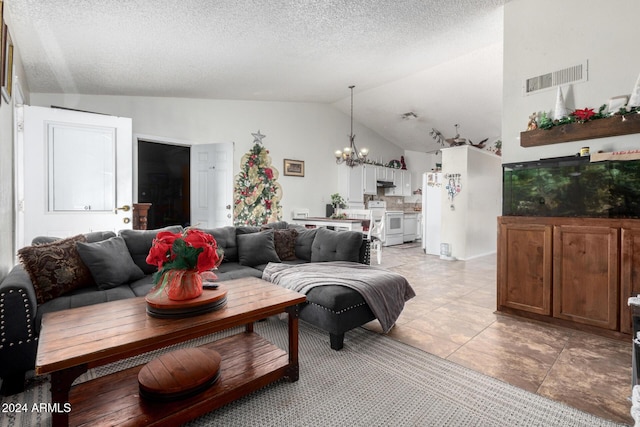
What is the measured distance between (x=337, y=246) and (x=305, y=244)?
0.44 metres

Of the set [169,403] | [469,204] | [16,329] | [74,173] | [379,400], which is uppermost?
[74,173]

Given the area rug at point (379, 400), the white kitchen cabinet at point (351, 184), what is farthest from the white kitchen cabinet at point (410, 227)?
the area rug at point (379, 400)

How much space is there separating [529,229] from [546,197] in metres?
0.32

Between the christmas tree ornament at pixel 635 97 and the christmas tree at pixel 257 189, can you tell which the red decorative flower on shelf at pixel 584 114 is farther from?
the christmas tree at pixel 257 189

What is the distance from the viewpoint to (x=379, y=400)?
64.9 inches

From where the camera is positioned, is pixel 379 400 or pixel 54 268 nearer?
pixel 379 400

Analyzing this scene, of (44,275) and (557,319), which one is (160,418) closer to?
(44,275)

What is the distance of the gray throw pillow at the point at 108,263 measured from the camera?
7.62 feet

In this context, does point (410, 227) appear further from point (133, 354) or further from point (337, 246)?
point (133, 354)

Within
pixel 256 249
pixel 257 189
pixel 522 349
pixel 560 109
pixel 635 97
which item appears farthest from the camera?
pixel 257 189

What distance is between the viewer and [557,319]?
2.69 metres

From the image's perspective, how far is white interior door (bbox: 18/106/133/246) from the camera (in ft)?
10.1

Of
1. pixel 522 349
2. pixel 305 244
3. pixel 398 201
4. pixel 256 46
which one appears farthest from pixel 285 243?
pixel 398 201

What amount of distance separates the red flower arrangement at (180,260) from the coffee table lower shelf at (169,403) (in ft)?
1.55
